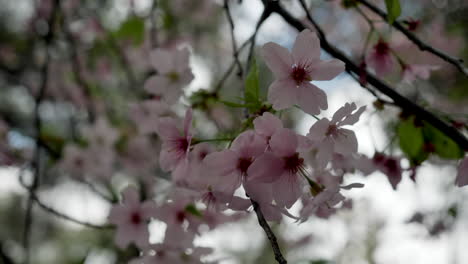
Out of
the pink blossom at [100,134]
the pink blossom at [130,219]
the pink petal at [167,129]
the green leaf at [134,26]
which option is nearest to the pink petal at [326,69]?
the pink petal at [167,129]

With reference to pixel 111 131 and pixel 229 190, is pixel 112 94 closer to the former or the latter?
pixel 111 131

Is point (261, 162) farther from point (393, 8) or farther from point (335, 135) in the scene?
point (393, 8)

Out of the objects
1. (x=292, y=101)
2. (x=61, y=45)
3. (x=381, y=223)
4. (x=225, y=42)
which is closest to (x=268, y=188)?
(x=292, y=101)

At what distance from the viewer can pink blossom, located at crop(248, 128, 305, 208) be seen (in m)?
0.66

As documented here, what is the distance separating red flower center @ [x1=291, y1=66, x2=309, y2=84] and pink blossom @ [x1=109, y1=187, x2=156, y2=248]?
669 mm

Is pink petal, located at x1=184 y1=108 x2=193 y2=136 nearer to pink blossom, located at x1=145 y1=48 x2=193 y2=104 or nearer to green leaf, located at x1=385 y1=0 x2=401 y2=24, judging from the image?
pink blossom, located at x1=145 y1=48 x2=193 y2=104

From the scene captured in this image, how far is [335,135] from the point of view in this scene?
799mm

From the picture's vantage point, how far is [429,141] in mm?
1043

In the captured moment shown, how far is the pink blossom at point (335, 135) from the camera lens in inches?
28.5

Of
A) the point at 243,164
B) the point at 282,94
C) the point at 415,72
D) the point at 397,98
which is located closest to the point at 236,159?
the point at 243,164

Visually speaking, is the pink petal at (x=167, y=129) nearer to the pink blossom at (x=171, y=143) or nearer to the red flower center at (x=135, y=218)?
the pink blossom at (x=171, y=143)

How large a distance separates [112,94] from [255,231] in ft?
8.22

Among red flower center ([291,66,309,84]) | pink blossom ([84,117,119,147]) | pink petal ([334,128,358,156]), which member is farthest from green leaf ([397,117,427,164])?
pink blossom ([84,117,119,147])

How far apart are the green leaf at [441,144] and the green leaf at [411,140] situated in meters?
0.04
